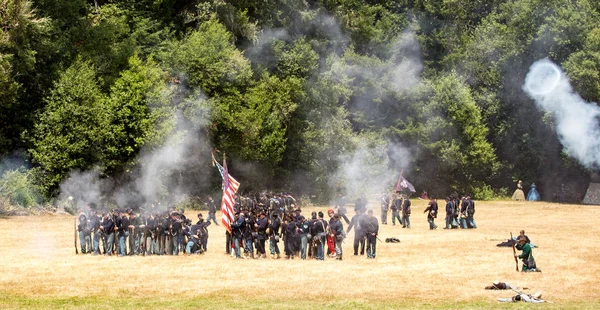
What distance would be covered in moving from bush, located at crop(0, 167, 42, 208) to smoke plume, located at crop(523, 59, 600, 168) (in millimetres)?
41231

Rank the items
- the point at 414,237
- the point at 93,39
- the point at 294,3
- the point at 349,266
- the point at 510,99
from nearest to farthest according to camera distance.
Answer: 1. the point at 349,266
2. the point at 414,237
3. the point at 93,39
4. the point at 294,3
5. the point at 510,99

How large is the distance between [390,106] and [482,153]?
8.73 meters

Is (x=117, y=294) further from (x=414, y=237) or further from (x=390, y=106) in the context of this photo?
(x=390, y=106)

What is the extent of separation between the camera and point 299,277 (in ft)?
109

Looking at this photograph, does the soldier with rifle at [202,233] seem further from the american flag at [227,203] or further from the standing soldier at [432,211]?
the standing soldier at [432,211]

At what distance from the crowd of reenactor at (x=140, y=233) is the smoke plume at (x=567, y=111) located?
147 feet

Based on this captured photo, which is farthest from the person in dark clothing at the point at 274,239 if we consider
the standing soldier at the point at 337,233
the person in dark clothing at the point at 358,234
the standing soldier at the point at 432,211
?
the standing soldier at the point at 432,211

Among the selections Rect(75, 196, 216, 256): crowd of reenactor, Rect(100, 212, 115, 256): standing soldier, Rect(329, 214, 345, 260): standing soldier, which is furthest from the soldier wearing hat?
Rect(100, 212, 115, 256): standing soldier

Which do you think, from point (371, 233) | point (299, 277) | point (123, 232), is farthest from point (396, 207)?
point (299, 277)

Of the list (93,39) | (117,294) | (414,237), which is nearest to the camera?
(117,294)

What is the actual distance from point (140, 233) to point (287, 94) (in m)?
34.8

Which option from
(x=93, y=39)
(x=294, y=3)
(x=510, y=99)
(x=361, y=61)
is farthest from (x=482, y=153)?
(x=93, y=39)

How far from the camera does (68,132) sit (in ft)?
197

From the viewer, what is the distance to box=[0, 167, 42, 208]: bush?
183 feet
